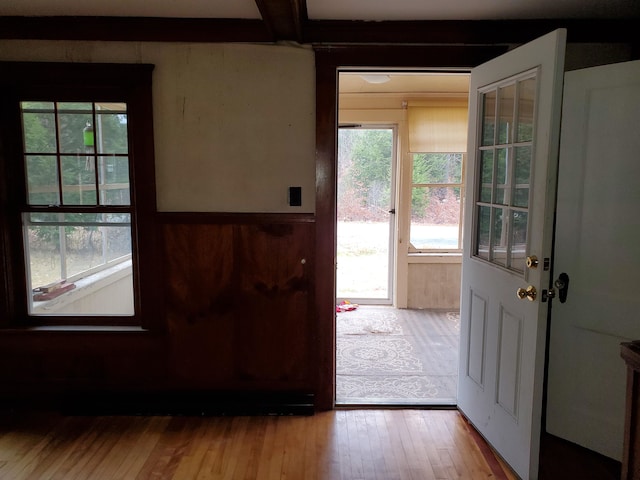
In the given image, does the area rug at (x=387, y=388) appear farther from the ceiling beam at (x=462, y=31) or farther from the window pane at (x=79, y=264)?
the ceiling beam at (x=462, y=31)

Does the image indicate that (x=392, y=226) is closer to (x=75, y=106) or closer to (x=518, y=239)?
(x=518, y=239)

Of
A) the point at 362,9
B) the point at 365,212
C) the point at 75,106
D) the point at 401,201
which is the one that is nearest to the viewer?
the point at 362,9

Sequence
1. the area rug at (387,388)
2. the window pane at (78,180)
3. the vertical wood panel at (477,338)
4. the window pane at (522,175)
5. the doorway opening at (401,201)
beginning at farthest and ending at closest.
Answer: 1. the doorway opening at (401,201)
2. the area rug at (387,388)
3. the window pane at (78,180)
4. the vertical wood panel at (477,338)
5. the window pane at (522,175)

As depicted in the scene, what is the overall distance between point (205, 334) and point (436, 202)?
3.19 metres

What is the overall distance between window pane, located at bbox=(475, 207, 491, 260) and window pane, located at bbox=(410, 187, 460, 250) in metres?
2.54

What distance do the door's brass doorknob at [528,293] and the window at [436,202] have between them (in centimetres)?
309

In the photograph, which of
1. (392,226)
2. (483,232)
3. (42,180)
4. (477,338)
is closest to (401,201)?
(392,226)

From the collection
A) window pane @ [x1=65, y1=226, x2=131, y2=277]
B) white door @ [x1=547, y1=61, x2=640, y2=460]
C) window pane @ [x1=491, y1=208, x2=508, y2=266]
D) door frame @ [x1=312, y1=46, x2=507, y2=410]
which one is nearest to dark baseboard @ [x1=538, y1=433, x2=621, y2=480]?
white door @ [x1=547, y1=61, x2=640, y2=460]

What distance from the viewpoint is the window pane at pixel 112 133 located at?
2.70 m

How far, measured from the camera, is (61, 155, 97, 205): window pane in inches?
108

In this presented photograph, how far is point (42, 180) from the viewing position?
9.07ft

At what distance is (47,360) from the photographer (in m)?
2.81

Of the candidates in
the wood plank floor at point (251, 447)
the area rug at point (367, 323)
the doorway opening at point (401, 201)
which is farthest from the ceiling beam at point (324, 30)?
the area rug at point (367, 323)

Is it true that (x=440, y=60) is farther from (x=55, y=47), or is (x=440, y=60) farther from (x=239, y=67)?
(x=55, y=47)
